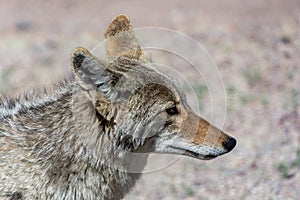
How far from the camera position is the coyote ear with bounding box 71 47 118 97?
22.0 ft

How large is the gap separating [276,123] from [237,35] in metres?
4.02

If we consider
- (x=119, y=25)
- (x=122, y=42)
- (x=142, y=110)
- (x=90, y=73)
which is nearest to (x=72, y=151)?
(x=142, y=110)

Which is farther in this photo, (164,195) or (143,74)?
(164,195)

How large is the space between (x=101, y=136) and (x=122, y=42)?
109cm

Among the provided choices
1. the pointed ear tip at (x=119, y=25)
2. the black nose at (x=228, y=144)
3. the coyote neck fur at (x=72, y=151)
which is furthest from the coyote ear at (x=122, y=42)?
the black nose at (x=228, y=144)

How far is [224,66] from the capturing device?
13883mm

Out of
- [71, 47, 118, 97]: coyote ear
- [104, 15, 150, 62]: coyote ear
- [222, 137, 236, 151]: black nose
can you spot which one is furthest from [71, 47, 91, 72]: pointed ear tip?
[222, 137, 236, 151]: black nose

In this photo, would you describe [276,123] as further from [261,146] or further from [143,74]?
[143,74]

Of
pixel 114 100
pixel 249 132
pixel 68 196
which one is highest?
pixel 114 100

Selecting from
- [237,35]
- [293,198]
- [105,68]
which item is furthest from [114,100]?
[237,35]

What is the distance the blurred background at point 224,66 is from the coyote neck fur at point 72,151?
825 millimetres

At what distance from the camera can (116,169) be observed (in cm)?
742

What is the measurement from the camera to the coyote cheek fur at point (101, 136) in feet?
23.6

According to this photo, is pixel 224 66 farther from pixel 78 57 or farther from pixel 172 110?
pixel 78 57
